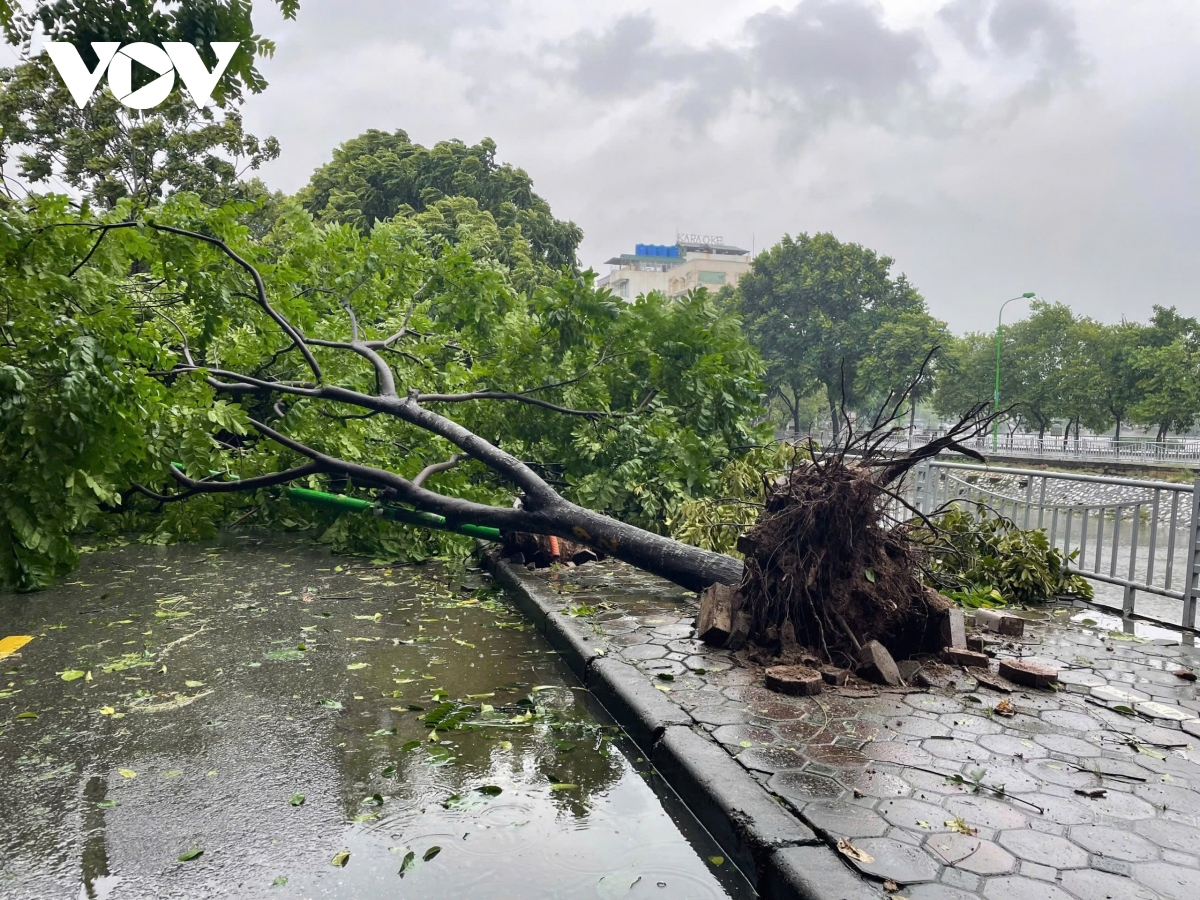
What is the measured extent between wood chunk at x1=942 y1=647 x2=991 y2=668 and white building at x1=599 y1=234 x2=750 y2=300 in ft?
209

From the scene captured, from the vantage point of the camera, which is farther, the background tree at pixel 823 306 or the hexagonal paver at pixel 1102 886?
the background tree at pixel 823 306

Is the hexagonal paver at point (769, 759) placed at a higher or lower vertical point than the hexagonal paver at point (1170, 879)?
lower

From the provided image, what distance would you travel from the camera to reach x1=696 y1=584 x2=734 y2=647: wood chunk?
4.79 metres

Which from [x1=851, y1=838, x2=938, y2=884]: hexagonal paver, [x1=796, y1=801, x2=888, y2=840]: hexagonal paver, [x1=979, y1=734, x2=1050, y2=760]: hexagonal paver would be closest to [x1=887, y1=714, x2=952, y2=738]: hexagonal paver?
[x1=979, y1=734, x2=1050, y2=760]: hexagonal paver

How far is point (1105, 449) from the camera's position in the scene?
42.1 m

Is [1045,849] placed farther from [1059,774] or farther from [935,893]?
[1059,774]

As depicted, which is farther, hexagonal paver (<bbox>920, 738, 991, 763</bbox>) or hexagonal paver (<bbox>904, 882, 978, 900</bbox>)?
hexagonal paver (<bbox>920, 738, 991, 763</bbox>)

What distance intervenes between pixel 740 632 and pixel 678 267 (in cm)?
8623

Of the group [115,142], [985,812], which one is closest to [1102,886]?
[985,812]

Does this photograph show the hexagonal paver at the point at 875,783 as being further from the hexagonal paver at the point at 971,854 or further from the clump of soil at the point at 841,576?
the clump of soil at the point at 841,576

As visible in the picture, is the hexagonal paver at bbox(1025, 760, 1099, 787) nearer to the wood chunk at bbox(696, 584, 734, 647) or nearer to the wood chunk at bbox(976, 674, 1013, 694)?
the wood chunk at bbox(976, 674, 1013, 694)

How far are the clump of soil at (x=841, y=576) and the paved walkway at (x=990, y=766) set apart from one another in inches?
12.1

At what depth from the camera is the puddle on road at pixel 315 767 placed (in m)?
2.64

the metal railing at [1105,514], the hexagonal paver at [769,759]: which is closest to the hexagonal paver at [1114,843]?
the hexagonal paver at [769,759]
